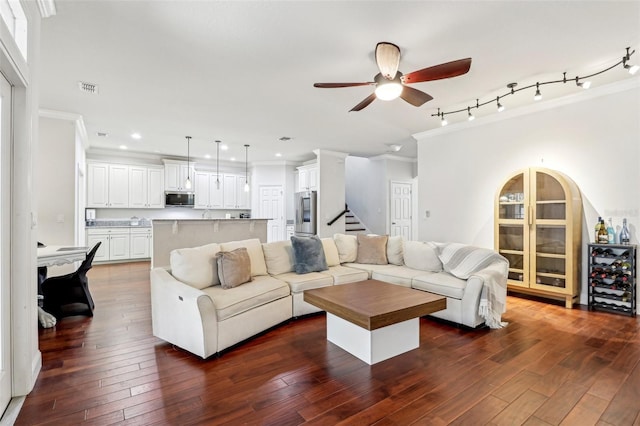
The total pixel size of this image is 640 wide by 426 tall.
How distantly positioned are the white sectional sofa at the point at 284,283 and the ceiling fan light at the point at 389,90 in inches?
80.2

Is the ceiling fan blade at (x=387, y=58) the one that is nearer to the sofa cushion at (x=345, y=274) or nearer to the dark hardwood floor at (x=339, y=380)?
the sofa cushion at (x=345, y=274)

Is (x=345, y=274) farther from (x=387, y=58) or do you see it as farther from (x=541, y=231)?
(x=541, y=231)

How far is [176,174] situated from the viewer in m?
7.99

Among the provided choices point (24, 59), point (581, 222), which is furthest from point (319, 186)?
point (24, 59)

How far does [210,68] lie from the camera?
3.20 m

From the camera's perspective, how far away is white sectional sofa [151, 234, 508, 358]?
8.59 ft

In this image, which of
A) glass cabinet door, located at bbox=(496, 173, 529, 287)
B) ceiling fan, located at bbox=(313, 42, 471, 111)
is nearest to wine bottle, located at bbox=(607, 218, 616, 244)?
glass cabinet door, located at bbox=(496, 173, 529, 287)

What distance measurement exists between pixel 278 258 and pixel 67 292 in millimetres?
2449

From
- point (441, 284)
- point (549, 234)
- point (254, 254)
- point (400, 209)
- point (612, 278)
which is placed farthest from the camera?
point (400, 209)

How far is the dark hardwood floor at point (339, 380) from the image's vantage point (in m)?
1.83

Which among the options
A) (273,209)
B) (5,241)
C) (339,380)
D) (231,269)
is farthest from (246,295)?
(273,209)

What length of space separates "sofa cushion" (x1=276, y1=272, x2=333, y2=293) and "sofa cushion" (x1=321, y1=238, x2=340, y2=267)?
467mm

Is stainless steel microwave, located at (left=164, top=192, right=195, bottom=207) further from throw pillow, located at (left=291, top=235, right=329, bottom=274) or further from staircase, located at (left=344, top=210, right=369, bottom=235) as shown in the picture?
throw pillow, located at (left=291, top=235, right=329, bottom=274)

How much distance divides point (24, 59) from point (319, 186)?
558 centimetres
